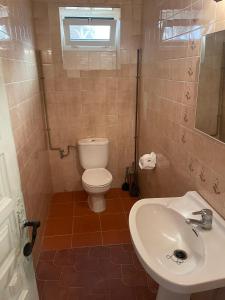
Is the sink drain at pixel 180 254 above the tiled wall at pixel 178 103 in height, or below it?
below

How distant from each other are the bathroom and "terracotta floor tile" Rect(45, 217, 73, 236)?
0.06 feet

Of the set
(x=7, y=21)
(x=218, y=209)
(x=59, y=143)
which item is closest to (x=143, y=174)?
(x=59, y=143)

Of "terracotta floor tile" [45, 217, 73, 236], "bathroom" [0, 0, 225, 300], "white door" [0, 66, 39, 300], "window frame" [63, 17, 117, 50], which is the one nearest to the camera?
"white door" [0, 66, 39, 300]

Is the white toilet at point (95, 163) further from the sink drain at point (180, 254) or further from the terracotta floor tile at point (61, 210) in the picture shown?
the sink drain at point (180, 254)

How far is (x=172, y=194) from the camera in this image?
6.07 ft

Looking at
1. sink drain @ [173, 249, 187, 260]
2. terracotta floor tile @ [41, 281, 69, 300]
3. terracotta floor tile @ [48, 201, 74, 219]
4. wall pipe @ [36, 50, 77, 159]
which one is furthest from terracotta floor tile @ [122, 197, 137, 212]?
sink drain @ [173, 249, 187, 260]

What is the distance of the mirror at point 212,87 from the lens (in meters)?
1.14

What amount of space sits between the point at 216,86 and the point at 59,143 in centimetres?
212

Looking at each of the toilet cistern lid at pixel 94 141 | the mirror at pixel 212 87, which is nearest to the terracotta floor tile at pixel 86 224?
the toilet cistern lid at pixel 94 141

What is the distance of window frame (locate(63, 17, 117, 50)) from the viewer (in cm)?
258

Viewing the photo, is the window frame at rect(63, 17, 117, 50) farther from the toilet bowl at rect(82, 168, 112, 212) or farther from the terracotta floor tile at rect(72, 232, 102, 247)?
the terracotta floor tile at rect(72, 232, 102, 247)

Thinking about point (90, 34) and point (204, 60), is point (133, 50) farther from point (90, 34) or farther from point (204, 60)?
point (204, 60)

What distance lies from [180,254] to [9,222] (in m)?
0.90

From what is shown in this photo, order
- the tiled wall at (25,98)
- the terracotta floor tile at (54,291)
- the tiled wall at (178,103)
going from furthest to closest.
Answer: the terracotta floor tile at (54,291) < the tiled wall at (25,98) < the tiled wall at (178,103)
